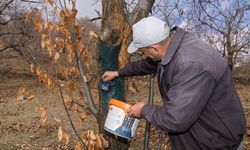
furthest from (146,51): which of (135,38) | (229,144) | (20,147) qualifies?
(20,147)

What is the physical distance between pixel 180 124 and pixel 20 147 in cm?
691

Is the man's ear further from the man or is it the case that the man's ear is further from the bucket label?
the bucket label

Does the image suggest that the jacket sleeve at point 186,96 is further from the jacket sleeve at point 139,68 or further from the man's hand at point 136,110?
the jacket sleeve at point 139,68

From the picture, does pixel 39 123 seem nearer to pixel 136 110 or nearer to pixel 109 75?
pixel 109 75

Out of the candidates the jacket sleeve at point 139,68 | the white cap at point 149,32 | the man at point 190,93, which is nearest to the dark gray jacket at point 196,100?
the man at point 190,93

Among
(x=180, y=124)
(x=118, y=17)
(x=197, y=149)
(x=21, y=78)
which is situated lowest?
(x=21, y=78)

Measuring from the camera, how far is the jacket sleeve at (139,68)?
397 centimetres

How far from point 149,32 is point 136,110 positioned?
26.5 inches

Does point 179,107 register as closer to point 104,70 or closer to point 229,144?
point 229,144

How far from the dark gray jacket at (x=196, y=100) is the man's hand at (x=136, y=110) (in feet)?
0.24

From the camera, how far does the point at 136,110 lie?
3.26 m

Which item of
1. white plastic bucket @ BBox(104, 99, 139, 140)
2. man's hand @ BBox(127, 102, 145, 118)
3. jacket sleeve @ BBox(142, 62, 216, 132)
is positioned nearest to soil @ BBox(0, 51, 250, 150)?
white plastic bucket @ BBox(104, 99, 139, 140)

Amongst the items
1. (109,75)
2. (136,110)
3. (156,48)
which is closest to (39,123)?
(109,75)

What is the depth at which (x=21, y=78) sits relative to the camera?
85.9ft
